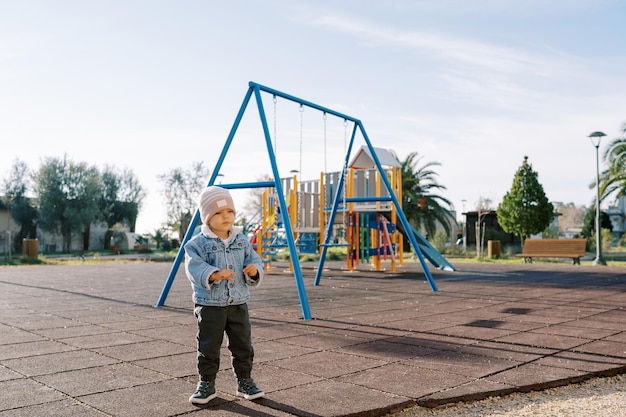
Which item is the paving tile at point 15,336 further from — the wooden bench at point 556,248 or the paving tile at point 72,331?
the wooden bench at point 556,248

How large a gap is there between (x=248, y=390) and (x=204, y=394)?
0.25 meters

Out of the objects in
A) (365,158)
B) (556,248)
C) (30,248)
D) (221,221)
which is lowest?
(30,248)

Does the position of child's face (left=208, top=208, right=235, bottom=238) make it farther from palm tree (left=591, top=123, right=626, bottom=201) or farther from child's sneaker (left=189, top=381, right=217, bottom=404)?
palm tree (left=591, top=123, right=626, bottom=201)

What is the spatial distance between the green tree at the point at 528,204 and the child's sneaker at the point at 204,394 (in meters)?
24.7

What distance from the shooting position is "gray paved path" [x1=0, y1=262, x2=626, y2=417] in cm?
327

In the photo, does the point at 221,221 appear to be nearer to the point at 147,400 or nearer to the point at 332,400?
the point at 147,400

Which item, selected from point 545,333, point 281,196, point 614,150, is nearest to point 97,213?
point 614,150

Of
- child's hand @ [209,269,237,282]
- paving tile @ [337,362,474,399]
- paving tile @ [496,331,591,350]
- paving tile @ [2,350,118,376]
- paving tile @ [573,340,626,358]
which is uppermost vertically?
child's hand @ [209,269,237,282]

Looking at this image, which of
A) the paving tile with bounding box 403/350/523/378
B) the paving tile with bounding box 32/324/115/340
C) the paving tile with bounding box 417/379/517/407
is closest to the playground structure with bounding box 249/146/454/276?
the paving tile with bounding box 32/324/115/340

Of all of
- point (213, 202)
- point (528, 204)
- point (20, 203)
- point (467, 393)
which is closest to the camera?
point (467, 393)

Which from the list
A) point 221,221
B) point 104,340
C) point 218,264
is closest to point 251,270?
point 218,264

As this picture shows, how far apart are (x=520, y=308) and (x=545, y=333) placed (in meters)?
1.97

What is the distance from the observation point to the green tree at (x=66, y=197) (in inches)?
1569

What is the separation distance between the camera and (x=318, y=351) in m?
4.63
